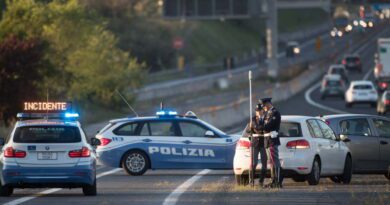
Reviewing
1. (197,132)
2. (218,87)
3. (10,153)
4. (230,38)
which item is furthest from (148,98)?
(230,38)

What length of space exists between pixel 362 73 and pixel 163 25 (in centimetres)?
1946

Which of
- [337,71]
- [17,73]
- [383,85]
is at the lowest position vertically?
[383,85]

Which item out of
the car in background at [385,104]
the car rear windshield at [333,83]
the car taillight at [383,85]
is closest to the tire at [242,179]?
the car in background at [385,104]

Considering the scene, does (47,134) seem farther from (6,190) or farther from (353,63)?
(353,63)

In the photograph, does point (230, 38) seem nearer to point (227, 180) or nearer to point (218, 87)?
point (218, 87)

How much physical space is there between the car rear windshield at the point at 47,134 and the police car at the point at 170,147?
650cm

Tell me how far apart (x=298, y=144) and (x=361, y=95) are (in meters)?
45.2

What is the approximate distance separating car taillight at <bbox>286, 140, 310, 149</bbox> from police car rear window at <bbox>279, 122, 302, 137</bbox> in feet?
0.50

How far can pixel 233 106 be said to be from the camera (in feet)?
184

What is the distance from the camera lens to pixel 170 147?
26.2m

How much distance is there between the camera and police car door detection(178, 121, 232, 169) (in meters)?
26.0

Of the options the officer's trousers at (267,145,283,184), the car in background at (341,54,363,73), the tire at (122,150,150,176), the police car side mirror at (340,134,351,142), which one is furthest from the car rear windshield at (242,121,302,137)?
the car in background at (341,54,363,73)

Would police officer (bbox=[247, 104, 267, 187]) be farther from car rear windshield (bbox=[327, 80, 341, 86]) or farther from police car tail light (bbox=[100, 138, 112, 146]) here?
car rear windshield (bbox=[327, 80, 341, 86])

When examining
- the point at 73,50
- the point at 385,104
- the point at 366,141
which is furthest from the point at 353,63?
the point at 366,141
